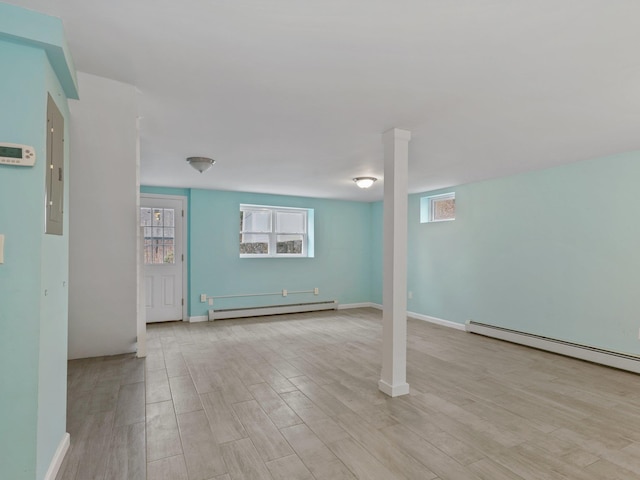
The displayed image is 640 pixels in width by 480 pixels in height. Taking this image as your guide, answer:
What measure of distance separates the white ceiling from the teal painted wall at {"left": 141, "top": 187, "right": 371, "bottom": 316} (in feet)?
8.18

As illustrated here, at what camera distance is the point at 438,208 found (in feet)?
19.9

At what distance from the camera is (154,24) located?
5.13 feet

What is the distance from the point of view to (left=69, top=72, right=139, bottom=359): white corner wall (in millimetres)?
2326

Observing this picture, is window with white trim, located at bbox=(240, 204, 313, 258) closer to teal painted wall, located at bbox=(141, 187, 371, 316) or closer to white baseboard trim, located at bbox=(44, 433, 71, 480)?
teal painted wall, located at bbox=(141, 187, 371, 316)

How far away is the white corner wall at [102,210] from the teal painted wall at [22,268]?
869 mm

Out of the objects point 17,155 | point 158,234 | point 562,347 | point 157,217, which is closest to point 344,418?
point 17,155

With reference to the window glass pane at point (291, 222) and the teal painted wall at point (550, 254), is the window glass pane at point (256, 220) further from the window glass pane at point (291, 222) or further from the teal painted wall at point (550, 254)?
the teal painted wall at point (550, 254)

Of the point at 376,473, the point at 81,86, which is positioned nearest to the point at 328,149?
the point at 81,86

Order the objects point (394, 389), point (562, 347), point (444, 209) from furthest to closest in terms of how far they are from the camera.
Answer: point (444, 209)
point (562, 347)
point (394, 389)

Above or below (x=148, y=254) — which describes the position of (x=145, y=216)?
above

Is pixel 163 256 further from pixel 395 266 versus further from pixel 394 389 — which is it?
pixel 394 389

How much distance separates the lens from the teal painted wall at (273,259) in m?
5.92

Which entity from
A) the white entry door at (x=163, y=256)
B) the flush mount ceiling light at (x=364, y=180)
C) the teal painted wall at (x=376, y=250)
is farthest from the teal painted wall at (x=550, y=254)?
the white entry door at (x=163, y=256)

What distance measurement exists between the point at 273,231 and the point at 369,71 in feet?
16.2
